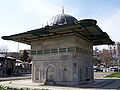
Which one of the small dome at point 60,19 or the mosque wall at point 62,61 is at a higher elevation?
the small dome at point 60,19

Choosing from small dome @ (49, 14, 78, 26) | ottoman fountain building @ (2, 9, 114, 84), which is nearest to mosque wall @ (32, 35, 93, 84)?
ottoman fountain building @ (2, 9, 114, 84)

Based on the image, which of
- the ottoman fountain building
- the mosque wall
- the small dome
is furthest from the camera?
the small dome

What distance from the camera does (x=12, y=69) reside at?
133ft

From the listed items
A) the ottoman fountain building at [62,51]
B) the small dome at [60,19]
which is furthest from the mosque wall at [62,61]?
the small dome at [60,19]

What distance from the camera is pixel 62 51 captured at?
50.6 feet

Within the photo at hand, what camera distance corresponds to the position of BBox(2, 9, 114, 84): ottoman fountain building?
1440 centimetres

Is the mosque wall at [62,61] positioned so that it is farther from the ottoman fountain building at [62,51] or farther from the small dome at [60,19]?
the small dome at [60,19]

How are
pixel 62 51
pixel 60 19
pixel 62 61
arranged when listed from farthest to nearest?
pixel 60 19 < pixel 62 51 < pixel 62 61

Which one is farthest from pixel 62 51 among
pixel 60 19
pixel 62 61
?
pixel 60 19

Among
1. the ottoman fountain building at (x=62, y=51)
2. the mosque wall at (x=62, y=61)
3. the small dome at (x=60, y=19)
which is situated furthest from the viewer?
the small dome at (x=60, y=19)

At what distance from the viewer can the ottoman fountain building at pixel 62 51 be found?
14.4 meters

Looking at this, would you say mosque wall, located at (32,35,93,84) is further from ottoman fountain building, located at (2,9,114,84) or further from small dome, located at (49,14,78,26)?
small dome, located at (49,14,78,26)

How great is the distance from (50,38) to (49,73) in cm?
425

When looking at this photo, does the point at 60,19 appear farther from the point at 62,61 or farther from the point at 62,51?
the point at 62,61
